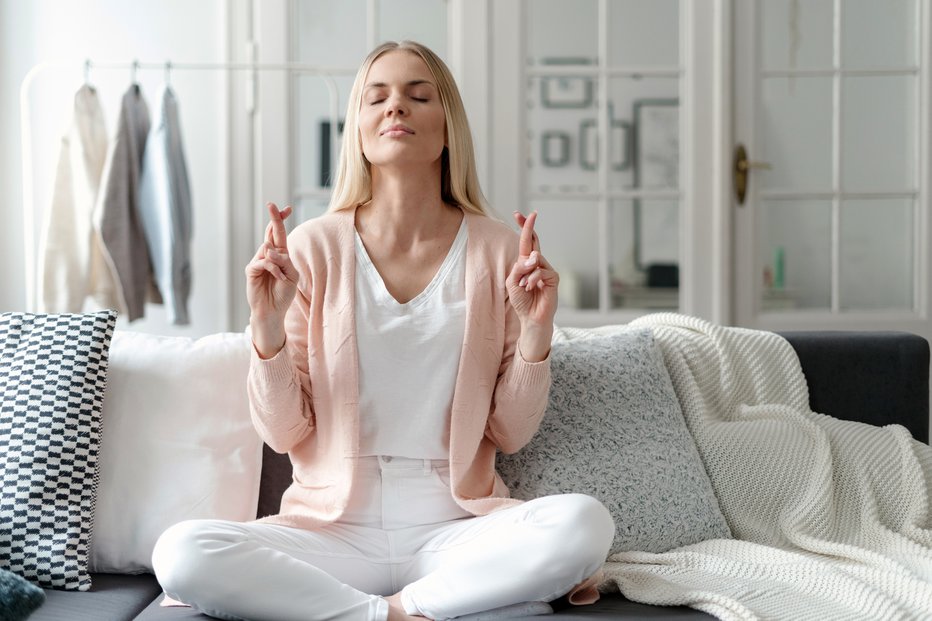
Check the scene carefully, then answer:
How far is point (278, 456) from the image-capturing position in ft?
6.69

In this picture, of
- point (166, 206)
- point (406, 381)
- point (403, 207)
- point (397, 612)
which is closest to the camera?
point (397, 612)

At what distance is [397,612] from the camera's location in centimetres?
155

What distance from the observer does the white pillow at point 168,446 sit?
185 centimetres

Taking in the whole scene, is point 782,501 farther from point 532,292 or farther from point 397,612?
point 397,612

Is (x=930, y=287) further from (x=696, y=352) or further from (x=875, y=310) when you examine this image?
(x=696, y=352)

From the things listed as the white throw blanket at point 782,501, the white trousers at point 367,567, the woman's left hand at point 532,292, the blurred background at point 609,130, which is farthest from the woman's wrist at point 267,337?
the blurred background at point 609,130

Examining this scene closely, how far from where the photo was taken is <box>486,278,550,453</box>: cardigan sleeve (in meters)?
1.81

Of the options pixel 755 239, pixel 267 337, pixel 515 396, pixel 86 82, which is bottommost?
pixel 515 396

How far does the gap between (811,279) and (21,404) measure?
296cm

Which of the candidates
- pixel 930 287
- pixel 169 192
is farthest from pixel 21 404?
pixel 930 287

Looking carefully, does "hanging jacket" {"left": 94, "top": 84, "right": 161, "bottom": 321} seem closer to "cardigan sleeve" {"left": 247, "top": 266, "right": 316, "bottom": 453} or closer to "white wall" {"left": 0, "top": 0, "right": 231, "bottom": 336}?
"white wall" {"left": 0, "top": 0, "right": 231, "bottom": 336}

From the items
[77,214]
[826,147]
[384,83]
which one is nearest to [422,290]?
[384,83]

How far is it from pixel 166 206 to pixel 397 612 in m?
2.08

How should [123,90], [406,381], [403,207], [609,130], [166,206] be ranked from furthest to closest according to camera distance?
1. [609,130]
2. [123,90]
3. [166,206]
4. [403,207]
5. [406,381]
